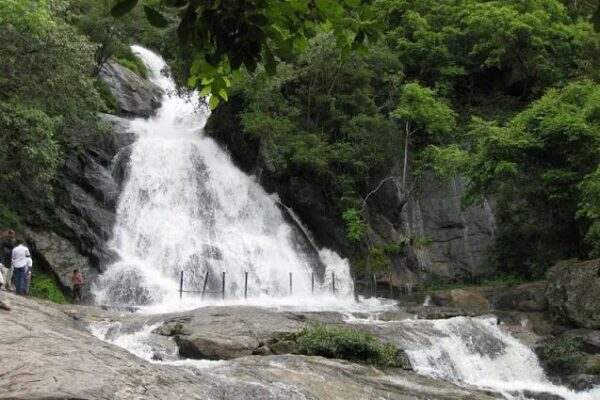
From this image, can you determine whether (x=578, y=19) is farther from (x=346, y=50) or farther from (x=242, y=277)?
(x=346, y=50)

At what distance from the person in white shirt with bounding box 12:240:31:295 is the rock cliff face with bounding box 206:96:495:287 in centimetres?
1389

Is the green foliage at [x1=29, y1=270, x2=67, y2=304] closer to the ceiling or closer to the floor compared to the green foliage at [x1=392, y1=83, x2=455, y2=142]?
closer to the floor

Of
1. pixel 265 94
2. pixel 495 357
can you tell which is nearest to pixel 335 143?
pixel 265 94

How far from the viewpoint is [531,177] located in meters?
20.4

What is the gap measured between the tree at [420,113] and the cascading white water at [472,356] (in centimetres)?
1210

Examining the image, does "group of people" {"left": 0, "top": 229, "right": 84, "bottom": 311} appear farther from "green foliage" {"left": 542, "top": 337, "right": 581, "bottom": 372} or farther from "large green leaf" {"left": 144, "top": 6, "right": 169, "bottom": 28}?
"green foliage" {"left": 542, "top": 337, "right": 581, "bottom": 372}

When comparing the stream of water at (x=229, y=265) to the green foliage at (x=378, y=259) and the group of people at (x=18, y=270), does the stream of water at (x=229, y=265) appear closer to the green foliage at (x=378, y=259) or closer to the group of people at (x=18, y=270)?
the green foliage at (x=378, y=259)

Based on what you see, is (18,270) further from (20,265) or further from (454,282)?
(454,282)

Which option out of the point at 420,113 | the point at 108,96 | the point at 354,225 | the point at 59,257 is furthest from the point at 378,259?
the point at 108,96

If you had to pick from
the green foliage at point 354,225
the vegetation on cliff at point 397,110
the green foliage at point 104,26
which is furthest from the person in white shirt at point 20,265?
the green foliage at point 104,26

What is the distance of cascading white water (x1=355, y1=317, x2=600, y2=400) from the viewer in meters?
13.0

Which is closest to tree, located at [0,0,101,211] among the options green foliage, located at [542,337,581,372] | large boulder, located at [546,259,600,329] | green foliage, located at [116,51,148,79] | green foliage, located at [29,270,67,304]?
green foliage, located at [29,270,67,304]

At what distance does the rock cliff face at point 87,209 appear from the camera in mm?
19969

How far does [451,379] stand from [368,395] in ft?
14.3
